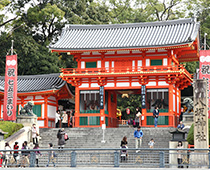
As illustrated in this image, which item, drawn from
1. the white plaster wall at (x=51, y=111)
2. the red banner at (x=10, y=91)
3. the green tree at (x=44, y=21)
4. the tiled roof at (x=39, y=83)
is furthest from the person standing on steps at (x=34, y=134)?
the green tree at (x=44, y=21)

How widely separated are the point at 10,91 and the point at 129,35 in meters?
12.6

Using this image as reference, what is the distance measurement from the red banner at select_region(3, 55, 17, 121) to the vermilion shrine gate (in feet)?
16.4

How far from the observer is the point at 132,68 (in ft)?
127

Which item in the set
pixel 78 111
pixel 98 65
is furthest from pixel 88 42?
pixel 78 111

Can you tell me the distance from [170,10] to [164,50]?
22.1 meters

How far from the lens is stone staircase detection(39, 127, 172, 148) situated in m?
30.0

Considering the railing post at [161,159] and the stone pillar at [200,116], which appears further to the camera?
the stone pillar at [200,116]

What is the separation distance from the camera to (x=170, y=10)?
59.2 metres

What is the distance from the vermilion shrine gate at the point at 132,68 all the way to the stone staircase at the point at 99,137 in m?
4.00

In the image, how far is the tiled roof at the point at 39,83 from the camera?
40.5m

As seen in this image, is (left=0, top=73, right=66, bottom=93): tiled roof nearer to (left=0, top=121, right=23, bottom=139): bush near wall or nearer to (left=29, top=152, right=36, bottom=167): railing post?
(left=0, top=121, right=23, bottom=139): bush near wall

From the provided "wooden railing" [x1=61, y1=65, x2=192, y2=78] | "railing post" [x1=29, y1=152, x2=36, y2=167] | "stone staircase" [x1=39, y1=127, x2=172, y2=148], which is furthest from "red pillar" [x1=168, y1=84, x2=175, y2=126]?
"railing post" [x1=29, y1=152, x2=36, y2=167]

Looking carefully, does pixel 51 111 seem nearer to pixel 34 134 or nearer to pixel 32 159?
pixel 34 134

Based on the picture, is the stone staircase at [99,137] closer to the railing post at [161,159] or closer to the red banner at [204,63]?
the red banner at [204,63]
